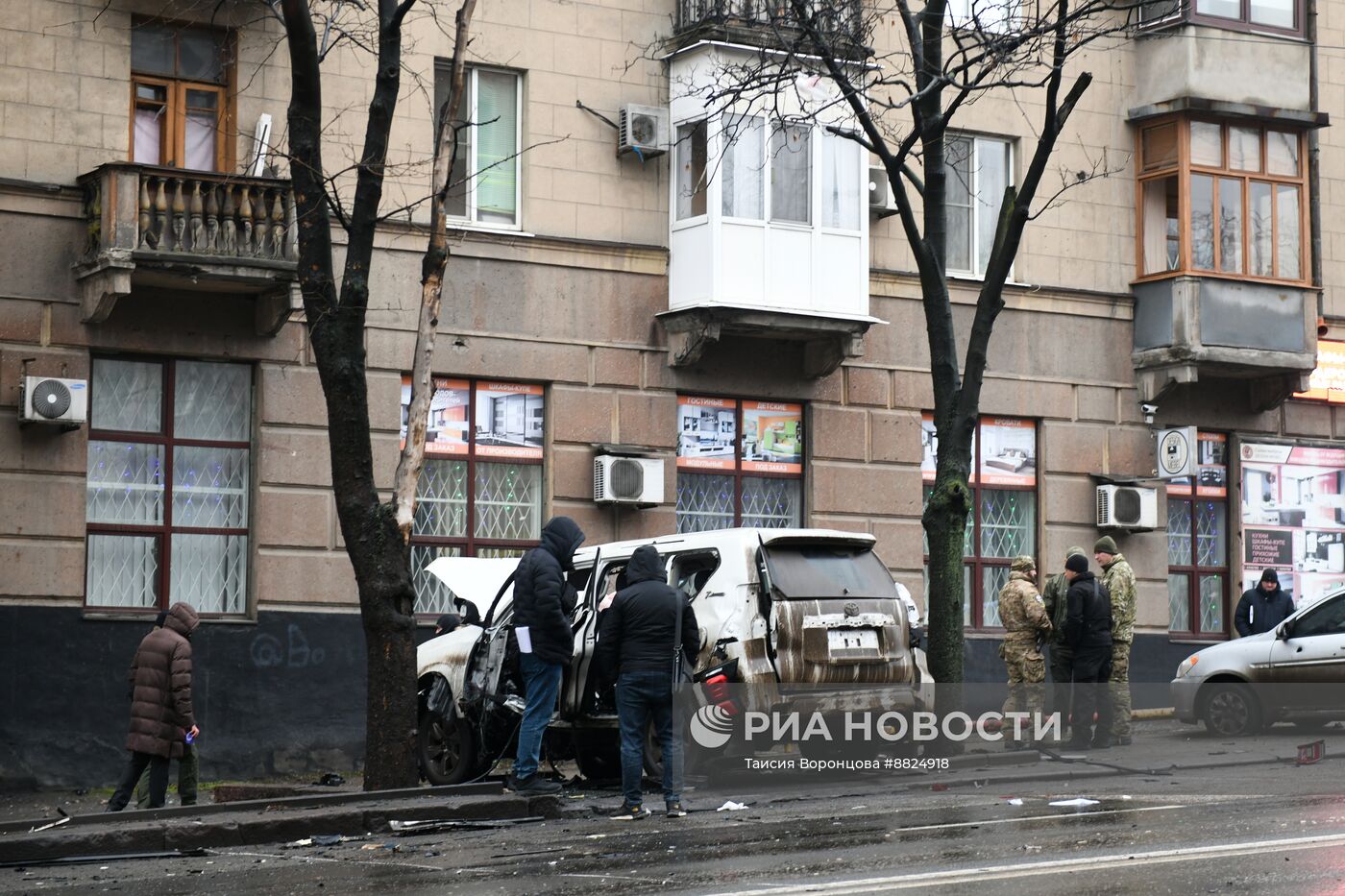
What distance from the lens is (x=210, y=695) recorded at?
61.7 feet

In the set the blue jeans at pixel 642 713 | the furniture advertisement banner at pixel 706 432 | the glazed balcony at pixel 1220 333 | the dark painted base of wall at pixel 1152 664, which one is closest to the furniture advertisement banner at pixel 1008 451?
the glazed balcony at pixel 1220 333

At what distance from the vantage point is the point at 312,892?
31.4 ft

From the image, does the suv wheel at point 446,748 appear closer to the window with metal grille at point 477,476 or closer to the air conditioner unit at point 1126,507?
the window with metal grille at point 477,476

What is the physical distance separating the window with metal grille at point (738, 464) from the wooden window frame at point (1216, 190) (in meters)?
5.30

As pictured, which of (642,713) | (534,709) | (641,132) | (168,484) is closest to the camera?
(642,713)

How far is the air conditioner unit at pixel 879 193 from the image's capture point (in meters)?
22.5

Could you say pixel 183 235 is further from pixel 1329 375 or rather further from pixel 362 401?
pixel 1329 375

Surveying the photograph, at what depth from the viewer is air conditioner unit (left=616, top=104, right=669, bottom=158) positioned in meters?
21.0

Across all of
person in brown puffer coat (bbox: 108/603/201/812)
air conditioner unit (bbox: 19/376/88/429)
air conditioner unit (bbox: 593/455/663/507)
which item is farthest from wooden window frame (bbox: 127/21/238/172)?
person in brown puffer coat (bbox: 108/603/201/812)

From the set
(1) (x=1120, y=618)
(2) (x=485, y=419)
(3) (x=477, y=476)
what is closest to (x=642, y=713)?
(1) (x=1120, y=618)

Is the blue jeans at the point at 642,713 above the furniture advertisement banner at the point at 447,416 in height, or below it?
below

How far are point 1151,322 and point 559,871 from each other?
15.9m

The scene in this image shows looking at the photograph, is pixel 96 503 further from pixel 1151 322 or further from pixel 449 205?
pixel 1151 322

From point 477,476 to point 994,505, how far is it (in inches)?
261
